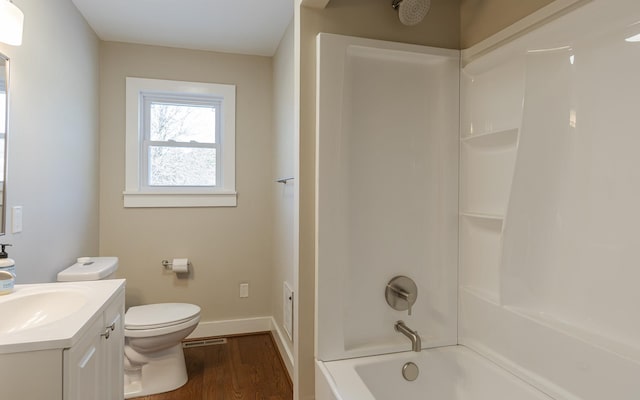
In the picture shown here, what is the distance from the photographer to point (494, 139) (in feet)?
4.58

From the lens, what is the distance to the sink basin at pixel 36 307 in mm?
1189

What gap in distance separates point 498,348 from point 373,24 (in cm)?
141

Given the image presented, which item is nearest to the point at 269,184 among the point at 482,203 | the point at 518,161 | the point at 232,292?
the point at 232,292

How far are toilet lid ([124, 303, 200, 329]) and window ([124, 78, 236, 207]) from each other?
85 cm

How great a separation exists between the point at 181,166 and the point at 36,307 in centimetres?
176

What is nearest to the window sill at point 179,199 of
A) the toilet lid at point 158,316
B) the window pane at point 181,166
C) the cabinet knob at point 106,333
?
the window pane at point 181,166

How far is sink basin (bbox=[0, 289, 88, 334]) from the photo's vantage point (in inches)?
46.8

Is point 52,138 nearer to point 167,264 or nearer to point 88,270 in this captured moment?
point 88,270

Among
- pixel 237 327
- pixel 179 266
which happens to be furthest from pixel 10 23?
pixel 237 327

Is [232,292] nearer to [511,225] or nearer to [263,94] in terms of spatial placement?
[263,94]

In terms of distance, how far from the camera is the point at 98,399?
121 cm

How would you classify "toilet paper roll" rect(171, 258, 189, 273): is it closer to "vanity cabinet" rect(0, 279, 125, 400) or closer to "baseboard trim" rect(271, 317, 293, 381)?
"baseboard trim" rect(271, 317, 293, 381)

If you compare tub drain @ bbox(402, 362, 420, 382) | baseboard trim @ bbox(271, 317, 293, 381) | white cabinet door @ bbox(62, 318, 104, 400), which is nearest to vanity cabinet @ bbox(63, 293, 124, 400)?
white cabinet door @ bbox(62, 318, 104, 400)

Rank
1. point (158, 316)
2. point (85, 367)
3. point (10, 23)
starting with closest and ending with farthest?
point (85, 367), point (10, 23), point (158, 316)
